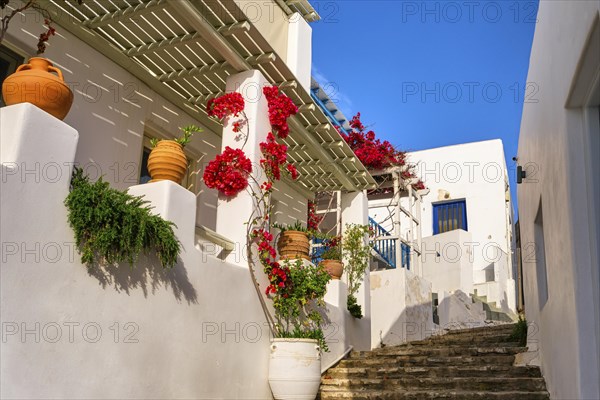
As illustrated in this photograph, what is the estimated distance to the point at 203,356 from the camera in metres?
6.05

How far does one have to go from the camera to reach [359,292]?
10891 millimetres

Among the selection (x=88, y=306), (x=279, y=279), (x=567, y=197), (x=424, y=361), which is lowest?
(x=424, y=361)

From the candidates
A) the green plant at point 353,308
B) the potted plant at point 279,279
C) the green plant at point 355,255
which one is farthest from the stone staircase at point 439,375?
the green plant at point 355,255

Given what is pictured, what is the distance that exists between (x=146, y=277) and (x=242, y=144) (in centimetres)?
268

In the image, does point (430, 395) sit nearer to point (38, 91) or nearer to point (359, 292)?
point (359, 292)

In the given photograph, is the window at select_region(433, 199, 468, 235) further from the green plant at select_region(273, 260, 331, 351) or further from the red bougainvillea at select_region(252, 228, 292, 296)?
the red bougainvillea at select_region(252, 228, 292, 296)

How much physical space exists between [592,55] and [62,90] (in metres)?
3.83

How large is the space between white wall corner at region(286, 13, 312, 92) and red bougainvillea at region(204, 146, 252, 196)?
14.3 feet

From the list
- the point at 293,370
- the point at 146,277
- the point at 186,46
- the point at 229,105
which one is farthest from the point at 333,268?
the point at 146,277

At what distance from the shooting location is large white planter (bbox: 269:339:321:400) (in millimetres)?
7105

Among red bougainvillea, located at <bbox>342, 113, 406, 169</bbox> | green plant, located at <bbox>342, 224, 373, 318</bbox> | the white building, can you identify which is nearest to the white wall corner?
the white building

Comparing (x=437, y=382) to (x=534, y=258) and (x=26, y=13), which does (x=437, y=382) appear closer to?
(x=534, y=258)

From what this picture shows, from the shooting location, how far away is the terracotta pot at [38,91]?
4.63m

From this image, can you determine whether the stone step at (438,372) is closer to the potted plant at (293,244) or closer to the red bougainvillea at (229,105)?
the potted plant at (293,244)
